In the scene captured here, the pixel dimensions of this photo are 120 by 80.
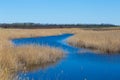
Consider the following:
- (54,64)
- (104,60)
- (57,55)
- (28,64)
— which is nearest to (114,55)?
(104,60)

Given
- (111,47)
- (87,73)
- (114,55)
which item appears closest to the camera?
(87,73)

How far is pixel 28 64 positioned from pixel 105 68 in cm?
349

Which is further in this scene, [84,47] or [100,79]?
[84,47]

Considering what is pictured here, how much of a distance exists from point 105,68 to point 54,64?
236cm

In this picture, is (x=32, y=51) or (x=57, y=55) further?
(x=57, y=55)

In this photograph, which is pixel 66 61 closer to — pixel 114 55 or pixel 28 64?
pixel 28 64

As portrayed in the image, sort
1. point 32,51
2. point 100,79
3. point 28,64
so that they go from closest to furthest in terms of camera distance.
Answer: point 100,79 → point 28,64 → point 32,51

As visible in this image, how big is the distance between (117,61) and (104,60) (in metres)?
0.71

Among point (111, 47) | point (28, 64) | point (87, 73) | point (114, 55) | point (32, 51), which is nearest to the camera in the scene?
point (87, 73)

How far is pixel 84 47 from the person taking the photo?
25344mm

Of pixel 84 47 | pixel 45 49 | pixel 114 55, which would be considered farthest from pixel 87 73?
pixel 84 47

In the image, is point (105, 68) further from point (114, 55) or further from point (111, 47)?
point (111, 47)

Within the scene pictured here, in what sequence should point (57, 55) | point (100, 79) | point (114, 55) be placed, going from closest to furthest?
point (100, 79)
point (57, 55)
point (114, 55)

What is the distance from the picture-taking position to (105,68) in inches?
613
